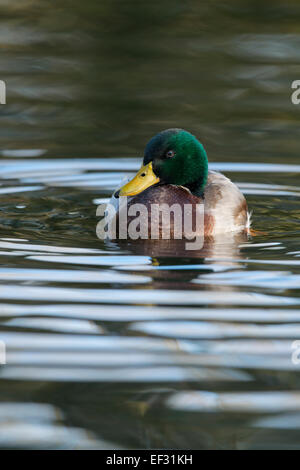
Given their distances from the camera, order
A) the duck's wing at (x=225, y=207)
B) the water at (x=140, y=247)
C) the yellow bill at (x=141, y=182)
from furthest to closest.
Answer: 1. the duck's wing at (x=225, y=207)
2. the yellow bill at (x=141, y=182)
3. the water at (x=140, y=247)

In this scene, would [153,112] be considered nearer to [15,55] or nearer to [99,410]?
[15,55]

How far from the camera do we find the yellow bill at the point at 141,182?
6.62 meters

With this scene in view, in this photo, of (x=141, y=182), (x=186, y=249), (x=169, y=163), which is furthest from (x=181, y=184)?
(x=186, y=249)

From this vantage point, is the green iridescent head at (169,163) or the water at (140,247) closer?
the water at (140,247)

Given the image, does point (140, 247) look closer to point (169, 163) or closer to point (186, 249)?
point (186, 249)

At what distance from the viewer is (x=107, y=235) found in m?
6.72

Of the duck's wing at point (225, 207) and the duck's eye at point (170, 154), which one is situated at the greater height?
the duck's eye at point (170, 154)

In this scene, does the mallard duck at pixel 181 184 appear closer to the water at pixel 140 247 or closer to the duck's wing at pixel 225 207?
the duck's wing at pixel 225 207

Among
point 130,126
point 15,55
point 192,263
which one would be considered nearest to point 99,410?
point 192,263

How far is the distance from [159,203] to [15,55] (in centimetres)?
625

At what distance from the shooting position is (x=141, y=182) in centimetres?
670

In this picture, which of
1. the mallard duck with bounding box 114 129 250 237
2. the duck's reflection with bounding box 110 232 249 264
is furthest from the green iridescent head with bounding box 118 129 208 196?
the duck's reflection with bounding box 110 232 249 264

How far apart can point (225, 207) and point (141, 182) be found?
73cm

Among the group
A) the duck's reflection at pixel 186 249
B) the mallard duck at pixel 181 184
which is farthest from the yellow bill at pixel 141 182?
the duck's reflection at pixel 186 249
